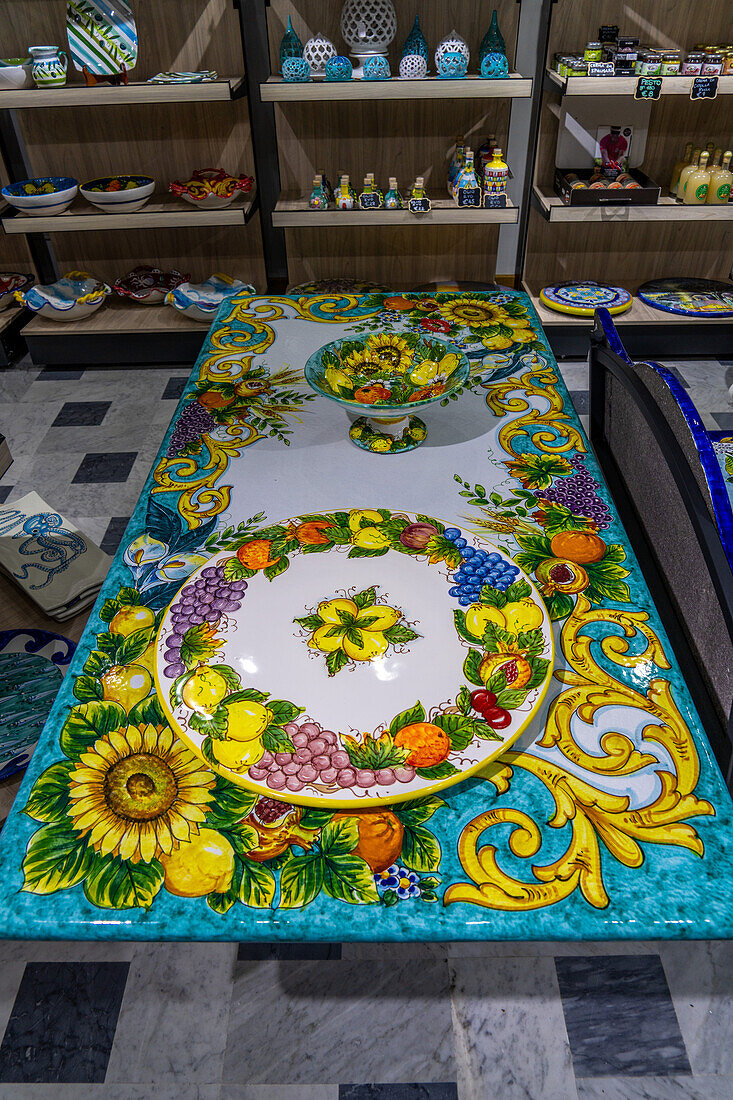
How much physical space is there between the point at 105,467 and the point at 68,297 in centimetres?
113

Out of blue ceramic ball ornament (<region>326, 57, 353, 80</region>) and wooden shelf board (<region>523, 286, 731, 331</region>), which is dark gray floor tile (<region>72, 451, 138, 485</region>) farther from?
wooden shelf board (<region>523, 286, 731, 331</region>)

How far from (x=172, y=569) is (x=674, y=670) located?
32.4 inches

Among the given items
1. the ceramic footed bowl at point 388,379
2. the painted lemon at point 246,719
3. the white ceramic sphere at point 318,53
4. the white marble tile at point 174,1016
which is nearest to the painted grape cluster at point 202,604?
the painted lemon at point 246,719

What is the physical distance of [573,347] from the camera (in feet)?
11.6

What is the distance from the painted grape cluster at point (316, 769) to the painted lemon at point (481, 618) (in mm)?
248

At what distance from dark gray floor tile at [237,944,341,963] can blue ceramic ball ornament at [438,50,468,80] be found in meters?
3.06

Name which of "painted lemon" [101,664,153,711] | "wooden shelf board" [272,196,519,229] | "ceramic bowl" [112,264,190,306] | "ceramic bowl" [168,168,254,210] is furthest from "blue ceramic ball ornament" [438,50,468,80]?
"painted lemon" [101,664,153,711]

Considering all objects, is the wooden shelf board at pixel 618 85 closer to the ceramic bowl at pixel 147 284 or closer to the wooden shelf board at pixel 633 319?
the wooden shelf board at pixel 633 319

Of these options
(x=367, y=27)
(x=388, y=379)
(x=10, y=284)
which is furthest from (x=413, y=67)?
(x=10, y=284)

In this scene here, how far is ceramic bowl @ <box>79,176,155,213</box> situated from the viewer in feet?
10.7

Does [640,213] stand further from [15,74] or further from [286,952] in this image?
[286,952]

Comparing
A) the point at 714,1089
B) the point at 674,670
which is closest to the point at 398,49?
the point at 674,670

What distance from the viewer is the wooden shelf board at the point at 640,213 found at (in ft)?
10.5

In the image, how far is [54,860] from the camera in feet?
2.88
